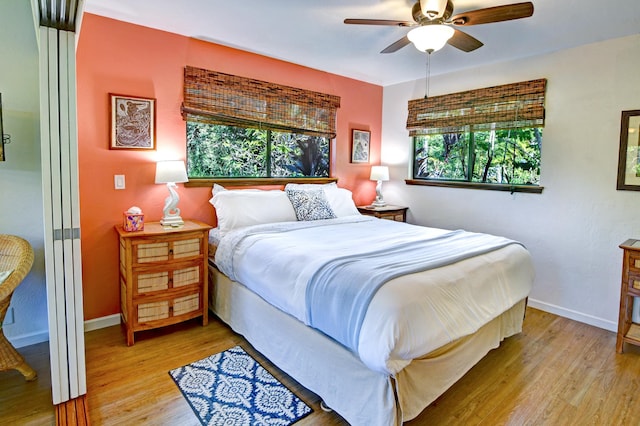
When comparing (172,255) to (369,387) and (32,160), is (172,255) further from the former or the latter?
(369,387)

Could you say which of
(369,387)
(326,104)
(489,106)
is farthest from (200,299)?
(489,106)

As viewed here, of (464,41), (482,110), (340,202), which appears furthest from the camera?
(340,202)

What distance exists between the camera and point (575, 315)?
10.9 ft

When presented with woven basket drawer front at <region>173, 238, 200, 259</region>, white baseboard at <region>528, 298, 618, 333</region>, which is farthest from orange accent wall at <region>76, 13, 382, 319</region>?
white baseboard at <region>528, 298, 618, 333</region>

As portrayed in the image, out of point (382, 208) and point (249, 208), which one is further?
point (382, 208)

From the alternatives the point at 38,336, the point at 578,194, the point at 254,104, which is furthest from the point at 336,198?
the point at 38,336

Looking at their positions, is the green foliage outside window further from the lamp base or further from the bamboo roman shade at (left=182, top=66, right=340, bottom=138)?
the lamp base

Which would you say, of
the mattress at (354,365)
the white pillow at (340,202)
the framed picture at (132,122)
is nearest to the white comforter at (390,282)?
the mattress at (354,365)

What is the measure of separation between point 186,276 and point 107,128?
4.33 feet

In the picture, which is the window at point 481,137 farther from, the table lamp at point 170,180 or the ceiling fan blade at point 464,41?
the table lamp at point 170,180

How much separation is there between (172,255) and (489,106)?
3418 millimetres

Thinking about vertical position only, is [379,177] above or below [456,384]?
above

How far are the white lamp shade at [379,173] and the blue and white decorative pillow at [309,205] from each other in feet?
3.60

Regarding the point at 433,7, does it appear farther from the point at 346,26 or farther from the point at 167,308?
the point at 167,308
